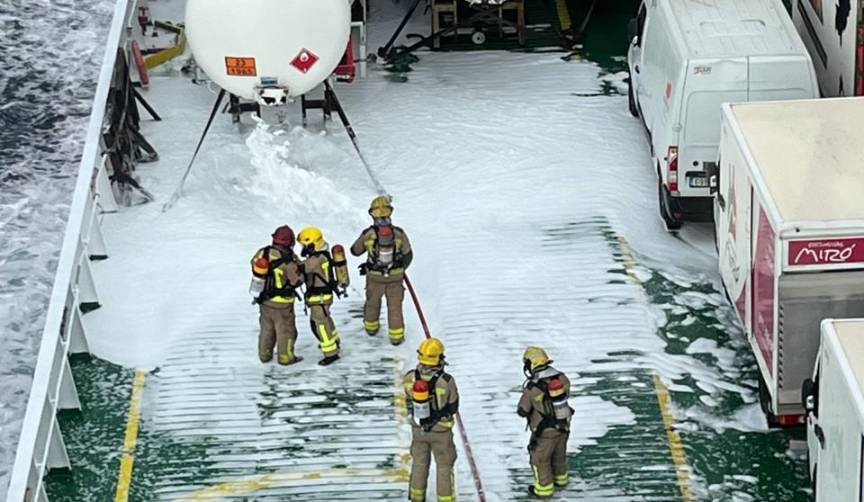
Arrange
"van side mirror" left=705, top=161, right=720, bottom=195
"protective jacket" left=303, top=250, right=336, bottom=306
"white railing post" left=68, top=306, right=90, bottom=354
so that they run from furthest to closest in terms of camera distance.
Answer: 1. "van side mirror" left=705, top=161, right=720, bottom=195
2. "white railing post" left=68, top=306, right=90, bottom=354
3. "protective jacket" left=303, top=250, right=336, bottom=306

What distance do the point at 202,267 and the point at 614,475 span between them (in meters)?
5.22

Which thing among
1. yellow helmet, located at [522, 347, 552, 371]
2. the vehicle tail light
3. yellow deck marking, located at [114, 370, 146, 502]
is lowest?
yellow deck marking, located at [114, 370, 146, 502]

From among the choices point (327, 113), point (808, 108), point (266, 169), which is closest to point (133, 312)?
point (266, 169)

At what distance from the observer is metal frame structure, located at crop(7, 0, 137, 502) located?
1265cm

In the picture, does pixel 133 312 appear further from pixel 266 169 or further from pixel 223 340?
pixel 266 169

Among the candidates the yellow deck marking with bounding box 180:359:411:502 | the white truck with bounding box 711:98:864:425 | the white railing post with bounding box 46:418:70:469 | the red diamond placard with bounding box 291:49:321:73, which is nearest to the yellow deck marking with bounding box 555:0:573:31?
the red diamond placard with bounding box 291:49:321:73

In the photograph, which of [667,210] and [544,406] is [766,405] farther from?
[667,210]

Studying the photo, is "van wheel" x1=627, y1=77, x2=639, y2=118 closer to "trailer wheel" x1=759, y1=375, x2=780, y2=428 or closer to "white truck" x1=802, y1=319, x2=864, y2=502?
"trailer wheel" x1=759, y1=375, x2=780, y2=428

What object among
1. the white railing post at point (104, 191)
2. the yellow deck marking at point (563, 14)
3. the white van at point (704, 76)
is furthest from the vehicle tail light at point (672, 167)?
the yellow deck marking at point (563, 14)

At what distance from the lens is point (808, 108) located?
1465 centimetres

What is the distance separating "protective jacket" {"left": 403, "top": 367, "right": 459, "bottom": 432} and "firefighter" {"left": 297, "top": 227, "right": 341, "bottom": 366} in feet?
7.64

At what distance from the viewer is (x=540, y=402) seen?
12891 mm

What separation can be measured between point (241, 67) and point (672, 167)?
4.64 metres

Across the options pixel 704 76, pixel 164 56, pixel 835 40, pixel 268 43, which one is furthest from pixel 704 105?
pixel 164 56
